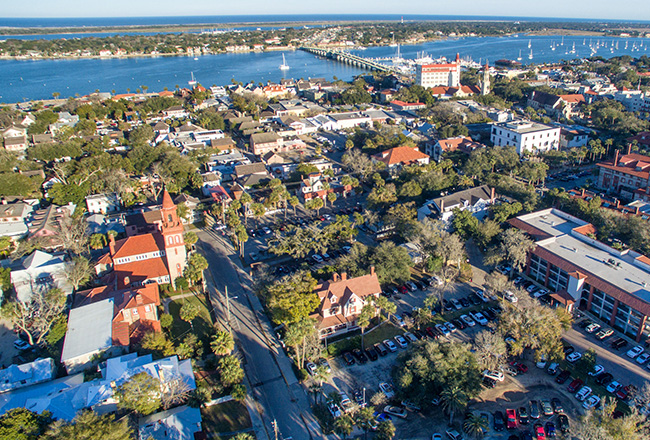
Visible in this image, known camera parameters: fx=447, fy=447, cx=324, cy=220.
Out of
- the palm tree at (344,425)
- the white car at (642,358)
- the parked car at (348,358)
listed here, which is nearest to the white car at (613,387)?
the white car at (642,358)

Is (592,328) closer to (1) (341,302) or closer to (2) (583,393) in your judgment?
(2) (583,393)

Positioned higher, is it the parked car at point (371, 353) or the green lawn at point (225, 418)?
the parked car at point (371, 353)

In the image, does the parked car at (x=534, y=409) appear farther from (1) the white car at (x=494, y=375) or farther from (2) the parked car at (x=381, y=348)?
(2) the parked car at (x=381, y=348)

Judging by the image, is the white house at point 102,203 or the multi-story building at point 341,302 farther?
the white house at point 102,203

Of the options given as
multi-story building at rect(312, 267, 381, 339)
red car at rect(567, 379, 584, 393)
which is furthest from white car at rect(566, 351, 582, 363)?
multi-story building at rect(312, 267, 381, 339)

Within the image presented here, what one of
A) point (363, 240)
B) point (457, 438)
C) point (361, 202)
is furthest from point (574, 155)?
point (457, 438)

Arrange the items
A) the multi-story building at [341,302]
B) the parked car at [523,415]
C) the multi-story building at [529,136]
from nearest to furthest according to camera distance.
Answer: the parked car at [523,415]
the multi-story building at [341,302]
the multi-story building at [529,136]

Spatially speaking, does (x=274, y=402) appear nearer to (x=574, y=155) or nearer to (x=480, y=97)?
(x=574, y=155)
